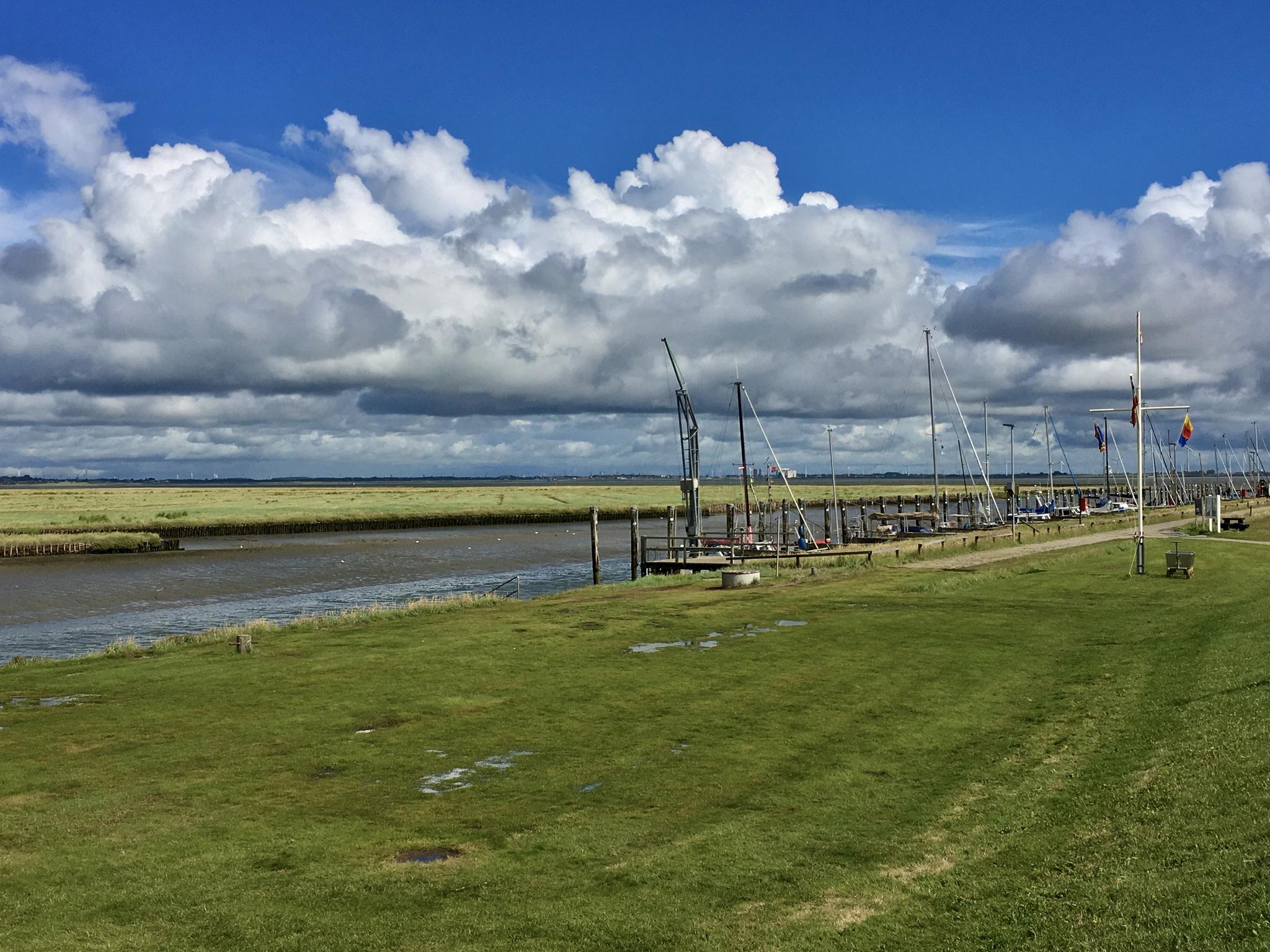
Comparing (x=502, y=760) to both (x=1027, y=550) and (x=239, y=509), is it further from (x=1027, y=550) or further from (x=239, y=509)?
(x=239, y=509)

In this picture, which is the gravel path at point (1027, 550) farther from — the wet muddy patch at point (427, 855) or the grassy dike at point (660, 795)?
the wet muddy patch at point (427, 855)

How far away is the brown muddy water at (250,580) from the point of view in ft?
160

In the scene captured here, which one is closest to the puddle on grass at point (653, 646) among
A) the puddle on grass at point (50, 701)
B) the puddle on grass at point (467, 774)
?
the puddle on grass at point (467, 774)

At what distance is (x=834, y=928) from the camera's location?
10.7 m

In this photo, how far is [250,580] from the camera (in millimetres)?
69812

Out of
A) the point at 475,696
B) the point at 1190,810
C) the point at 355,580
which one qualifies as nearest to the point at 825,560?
the point at 355,580

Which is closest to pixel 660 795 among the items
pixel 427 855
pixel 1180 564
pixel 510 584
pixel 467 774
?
pixel 467 774

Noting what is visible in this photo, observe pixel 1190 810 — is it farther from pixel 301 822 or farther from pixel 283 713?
pixel 283 713

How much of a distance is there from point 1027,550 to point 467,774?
55.1m

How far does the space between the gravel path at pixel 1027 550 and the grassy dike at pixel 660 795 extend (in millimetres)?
24980

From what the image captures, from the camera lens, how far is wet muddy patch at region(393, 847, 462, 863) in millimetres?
13141

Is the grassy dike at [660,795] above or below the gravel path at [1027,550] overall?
above

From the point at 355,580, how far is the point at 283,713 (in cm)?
4848

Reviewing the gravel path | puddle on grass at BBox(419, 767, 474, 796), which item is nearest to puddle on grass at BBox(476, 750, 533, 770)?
puddle on grass at BBox(419, 767, 474, 796)
